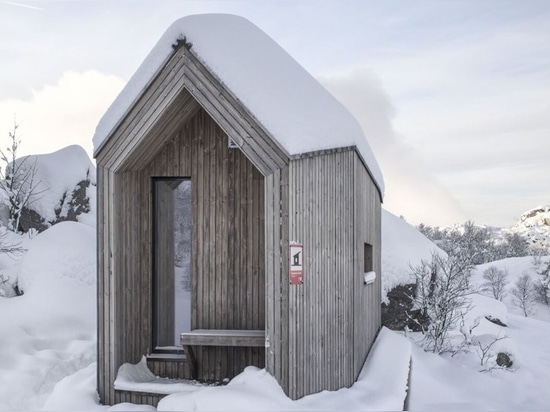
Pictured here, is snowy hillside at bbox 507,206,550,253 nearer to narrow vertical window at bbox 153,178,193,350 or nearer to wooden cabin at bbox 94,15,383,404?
wooden cabin at bbox 94,15,383,404

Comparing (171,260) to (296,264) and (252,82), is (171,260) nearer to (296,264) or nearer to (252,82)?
(296,264)

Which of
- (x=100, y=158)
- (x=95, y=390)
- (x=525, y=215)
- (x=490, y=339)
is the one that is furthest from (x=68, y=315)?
(x=525, y=215)

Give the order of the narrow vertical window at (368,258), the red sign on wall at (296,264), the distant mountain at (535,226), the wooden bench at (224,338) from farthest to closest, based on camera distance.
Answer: the distant mountain at (535,226)
the narrow vertical window at (368,258)
the wooden bench at (224,338)
the red sign on wall at (296,264)

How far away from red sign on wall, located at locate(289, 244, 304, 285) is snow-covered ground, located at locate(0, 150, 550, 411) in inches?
47.8

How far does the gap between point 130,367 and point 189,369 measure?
85 centimetres

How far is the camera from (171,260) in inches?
311

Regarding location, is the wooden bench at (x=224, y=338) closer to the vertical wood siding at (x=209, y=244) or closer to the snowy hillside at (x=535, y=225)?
the vertical wood siding at (x=209, y=244)

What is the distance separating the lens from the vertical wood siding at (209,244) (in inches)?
291

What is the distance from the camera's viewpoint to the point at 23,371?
398 inches

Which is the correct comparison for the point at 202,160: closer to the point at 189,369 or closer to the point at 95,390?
the point at 189,369

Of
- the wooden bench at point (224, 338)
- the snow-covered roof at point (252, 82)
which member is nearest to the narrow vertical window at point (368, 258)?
the snow-covered roof at point (252, 82)

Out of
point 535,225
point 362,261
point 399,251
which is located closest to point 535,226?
point 535,225

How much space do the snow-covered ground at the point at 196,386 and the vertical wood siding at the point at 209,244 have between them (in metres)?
0.74

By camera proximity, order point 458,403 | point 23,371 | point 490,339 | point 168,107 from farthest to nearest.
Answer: point 490,339
point 23,371
point 458,403
point 168,107
